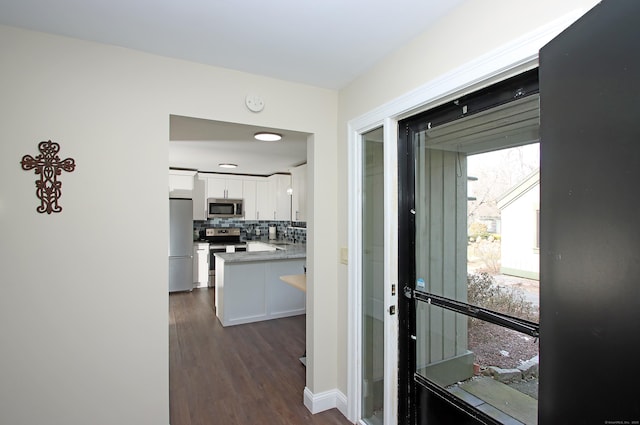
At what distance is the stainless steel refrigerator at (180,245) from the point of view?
19.1 ft

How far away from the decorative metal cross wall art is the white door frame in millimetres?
1706

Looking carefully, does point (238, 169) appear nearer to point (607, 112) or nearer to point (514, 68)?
point (514, 68)

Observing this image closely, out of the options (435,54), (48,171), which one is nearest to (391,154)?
(435,54)

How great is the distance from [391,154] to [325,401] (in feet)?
6.15

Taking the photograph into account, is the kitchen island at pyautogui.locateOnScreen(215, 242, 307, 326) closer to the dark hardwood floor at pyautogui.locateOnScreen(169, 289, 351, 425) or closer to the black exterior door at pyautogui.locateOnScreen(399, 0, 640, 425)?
→ the dark hardwood floor at pyautogui.locateOnScreen(169, 289, 351, 425)

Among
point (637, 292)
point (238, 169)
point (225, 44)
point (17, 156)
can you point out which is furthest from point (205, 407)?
point (238, 169)

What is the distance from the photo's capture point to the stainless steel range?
6430 millimetres

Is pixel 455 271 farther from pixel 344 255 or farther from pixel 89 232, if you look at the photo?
pixel 89 232

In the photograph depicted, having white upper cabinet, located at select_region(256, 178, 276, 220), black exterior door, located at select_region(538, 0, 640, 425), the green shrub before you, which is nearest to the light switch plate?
the green shrub

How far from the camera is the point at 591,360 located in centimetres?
69

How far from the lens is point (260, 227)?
752cm

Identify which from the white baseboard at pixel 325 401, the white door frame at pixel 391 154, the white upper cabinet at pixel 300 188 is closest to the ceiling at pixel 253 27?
the white door frame at pixel 391 154

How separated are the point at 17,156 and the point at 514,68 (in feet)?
7.81

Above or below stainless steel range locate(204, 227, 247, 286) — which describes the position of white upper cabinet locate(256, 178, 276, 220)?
above
